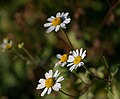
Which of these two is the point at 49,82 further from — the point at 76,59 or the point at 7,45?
the point at 7,45

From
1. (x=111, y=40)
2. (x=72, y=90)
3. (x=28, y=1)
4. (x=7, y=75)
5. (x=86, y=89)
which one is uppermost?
(x=28, y=1)

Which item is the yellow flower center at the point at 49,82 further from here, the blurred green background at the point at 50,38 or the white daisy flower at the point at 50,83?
the blurred green background at the point at 50,38

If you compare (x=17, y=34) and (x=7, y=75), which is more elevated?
(x=17, y=34)

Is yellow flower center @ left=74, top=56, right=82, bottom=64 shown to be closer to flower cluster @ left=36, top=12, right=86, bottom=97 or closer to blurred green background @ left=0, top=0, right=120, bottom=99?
flower cluster @ left=36, top=12, right=86, bottom=97

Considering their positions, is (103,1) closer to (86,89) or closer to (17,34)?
(17,34)

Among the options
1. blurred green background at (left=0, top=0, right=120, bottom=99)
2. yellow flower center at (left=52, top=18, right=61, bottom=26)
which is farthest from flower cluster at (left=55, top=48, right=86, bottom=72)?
blurred green background at (left=0, top=0, right=120, bottom=99)

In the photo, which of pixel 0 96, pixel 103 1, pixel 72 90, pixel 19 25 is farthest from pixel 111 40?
pixel 0 96

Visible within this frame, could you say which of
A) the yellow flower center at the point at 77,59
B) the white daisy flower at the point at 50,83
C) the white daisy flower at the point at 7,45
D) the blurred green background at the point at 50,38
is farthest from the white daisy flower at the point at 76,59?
the white daisy flower at the point at 7,45

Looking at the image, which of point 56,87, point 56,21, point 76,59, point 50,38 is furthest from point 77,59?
point 50,38
